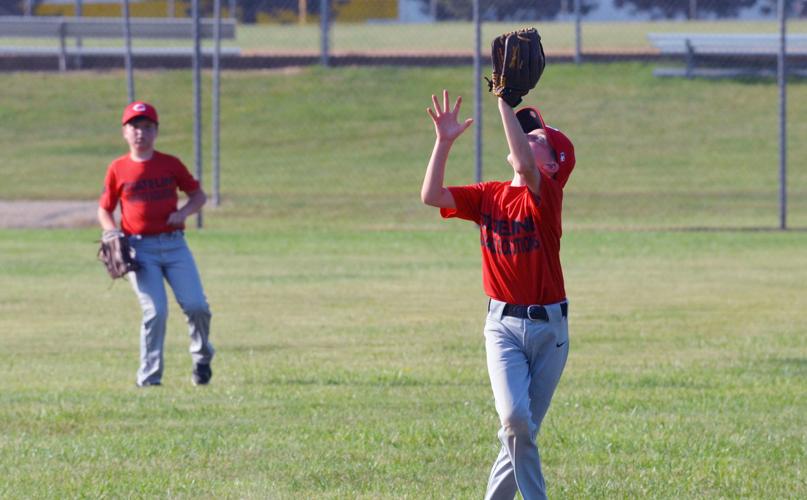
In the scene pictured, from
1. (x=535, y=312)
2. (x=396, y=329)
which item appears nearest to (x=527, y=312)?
(x=535, y=312)

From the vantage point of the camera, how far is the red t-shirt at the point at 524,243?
19.4ft

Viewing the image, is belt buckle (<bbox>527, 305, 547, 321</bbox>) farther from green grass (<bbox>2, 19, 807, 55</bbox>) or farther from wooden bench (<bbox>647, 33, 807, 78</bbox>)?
green grass (<bbox>2, 19, 807, 55</bbox>)

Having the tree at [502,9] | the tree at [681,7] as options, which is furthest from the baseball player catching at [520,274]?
the tree at [502,9]

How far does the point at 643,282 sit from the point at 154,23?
1982 cm

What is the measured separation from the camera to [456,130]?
5.99 meters

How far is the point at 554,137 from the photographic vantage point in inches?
236

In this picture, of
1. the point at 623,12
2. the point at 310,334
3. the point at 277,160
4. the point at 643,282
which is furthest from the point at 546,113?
the point at 310,334

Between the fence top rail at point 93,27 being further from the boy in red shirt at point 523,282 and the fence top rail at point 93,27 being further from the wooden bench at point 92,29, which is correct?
the boy in red shirt at point 523,282

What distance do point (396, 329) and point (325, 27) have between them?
2012cm

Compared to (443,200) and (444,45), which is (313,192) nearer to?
(444,45)

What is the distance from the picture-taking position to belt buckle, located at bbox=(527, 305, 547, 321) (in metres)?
5.88

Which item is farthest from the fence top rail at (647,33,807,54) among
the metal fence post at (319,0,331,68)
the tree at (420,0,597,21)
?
the metal fence post at (319,0,331,68)

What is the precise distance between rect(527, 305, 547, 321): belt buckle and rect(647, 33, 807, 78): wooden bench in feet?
93.5

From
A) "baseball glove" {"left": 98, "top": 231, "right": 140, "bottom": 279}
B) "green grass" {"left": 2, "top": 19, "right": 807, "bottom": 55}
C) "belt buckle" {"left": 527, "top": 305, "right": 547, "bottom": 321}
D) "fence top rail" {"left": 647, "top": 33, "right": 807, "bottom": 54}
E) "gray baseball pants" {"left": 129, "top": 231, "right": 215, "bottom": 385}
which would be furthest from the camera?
"green grass" {"left": 2, "top": 19, "right": 807, "bottom": 55}
